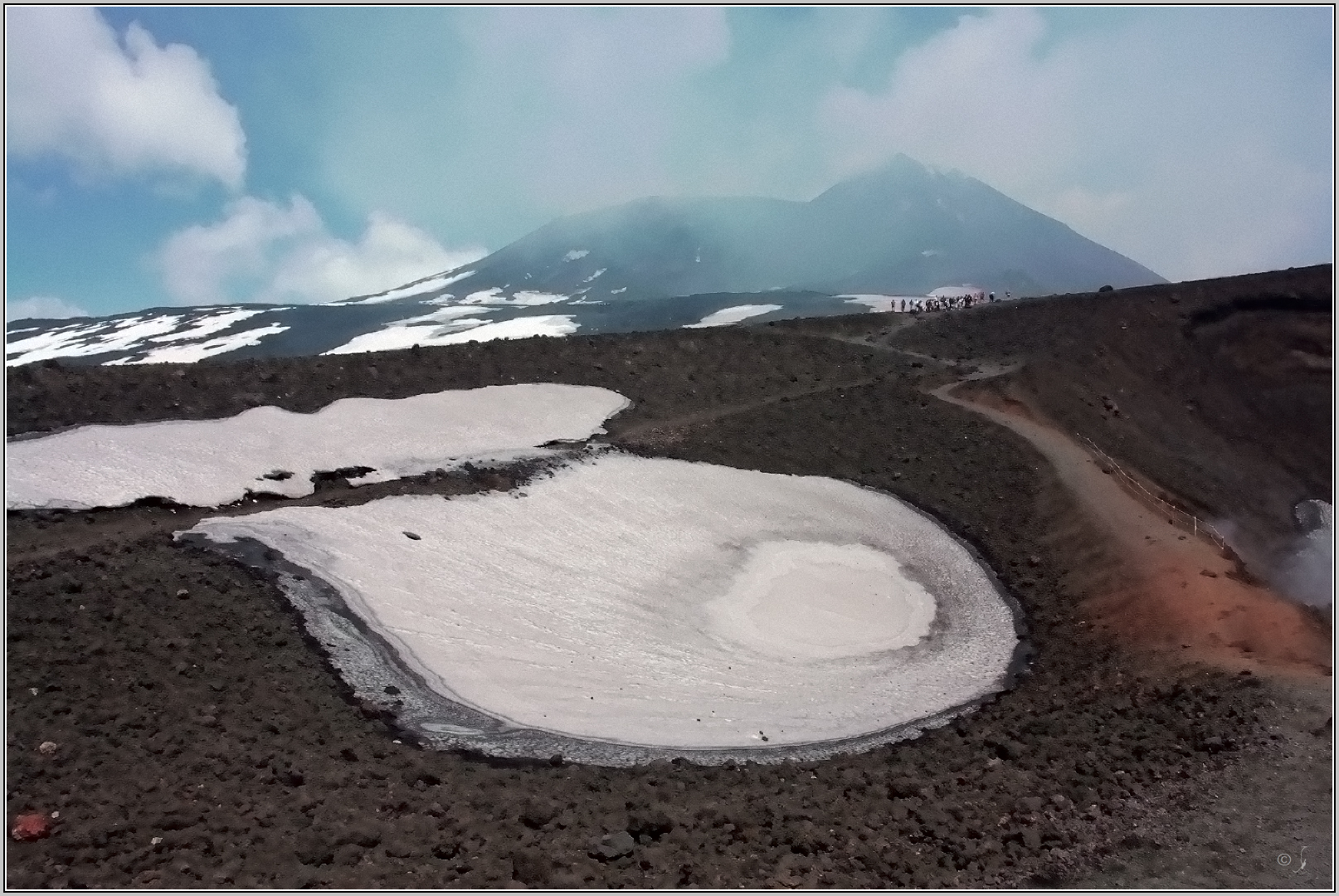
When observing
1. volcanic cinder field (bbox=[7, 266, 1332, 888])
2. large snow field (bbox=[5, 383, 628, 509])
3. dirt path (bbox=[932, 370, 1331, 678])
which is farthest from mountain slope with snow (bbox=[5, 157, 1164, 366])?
dirt path (bbox=[932, 370, 1331, 678])

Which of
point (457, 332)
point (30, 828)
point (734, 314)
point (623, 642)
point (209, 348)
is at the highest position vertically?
point (209, 348)

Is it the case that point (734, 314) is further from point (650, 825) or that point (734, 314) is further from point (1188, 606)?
point (650, 825)

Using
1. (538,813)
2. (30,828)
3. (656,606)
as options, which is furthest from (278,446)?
(538,813)

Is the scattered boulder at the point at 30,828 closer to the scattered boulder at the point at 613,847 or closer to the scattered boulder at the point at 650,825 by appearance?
the scattered boulder at the point at 613,847

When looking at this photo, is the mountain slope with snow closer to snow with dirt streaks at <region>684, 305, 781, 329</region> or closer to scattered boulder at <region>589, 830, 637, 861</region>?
snow with dirt streaks at <region>684, 305, 781, 329</region>

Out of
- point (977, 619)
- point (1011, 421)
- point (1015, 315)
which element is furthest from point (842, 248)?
point (977, 619)

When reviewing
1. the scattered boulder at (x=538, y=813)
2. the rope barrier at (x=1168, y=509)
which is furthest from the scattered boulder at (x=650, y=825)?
the rope barrier at (x=1168, y=509)

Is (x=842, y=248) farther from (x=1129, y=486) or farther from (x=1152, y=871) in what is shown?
(x=1152, y=871)

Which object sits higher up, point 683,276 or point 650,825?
point 683,276
